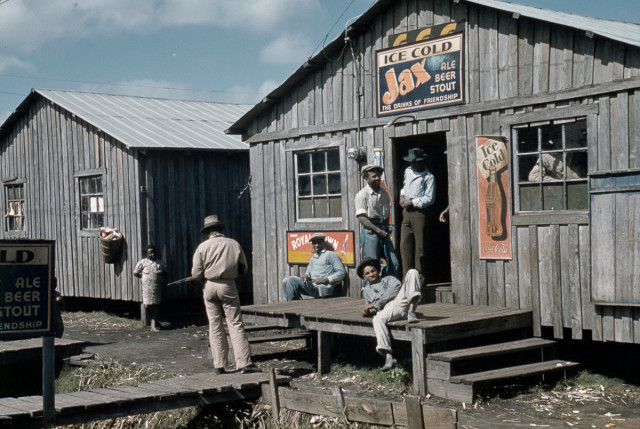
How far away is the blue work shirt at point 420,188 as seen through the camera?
11148mm

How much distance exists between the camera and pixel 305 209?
13.1 m

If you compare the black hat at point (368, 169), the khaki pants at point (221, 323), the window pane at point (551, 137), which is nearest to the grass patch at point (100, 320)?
the khaki pants at point (221, 323)

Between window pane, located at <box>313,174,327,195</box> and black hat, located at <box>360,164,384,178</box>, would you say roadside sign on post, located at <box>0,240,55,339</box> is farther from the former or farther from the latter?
window pane, located at <box>313,174,327,195</box>

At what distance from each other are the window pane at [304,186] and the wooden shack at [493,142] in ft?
0.12

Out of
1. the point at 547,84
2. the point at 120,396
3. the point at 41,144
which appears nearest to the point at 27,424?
the point at 120,396

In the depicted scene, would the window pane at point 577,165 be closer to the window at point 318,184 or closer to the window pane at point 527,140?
the window pane at point 527,140

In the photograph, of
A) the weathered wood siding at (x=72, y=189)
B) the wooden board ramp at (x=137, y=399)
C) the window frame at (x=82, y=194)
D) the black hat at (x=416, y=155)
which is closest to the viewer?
the wooden board ramp at (x=137, y=399)

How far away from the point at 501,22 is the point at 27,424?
7405 mm

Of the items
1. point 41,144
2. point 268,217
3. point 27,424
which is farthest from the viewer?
point 41,144

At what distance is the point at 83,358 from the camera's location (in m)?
12.6

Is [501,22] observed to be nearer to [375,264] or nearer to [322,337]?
[375,264]

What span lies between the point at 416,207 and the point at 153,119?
950 centimetres

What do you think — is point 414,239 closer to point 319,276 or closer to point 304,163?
point 319,276

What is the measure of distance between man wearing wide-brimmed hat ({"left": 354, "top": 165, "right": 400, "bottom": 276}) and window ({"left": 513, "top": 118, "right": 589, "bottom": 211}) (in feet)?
6.17
